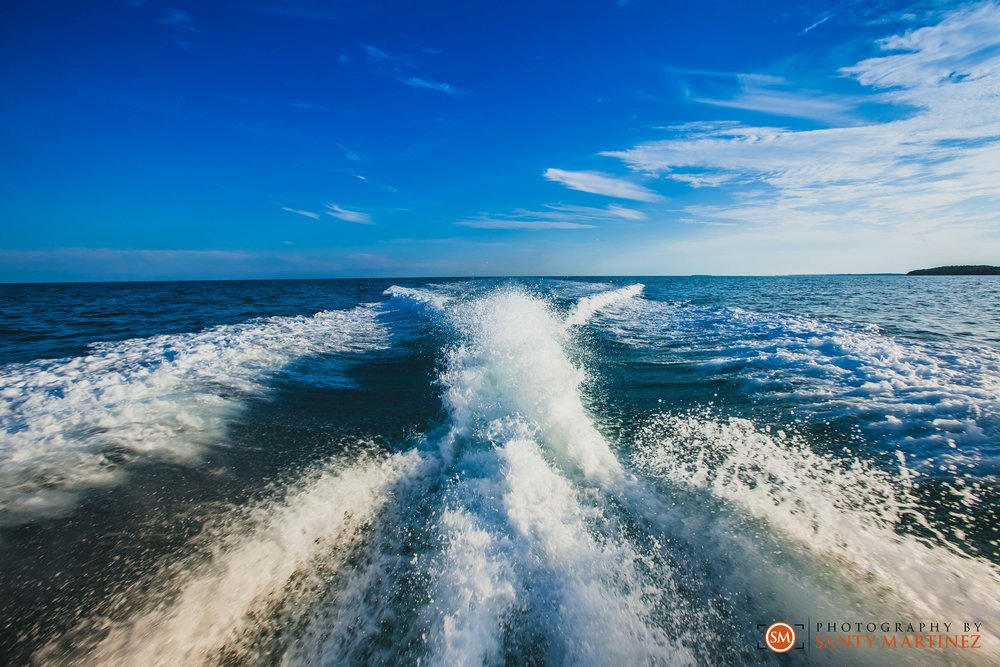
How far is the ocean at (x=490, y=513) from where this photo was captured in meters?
2.32

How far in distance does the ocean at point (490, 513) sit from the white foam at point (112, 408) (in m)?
0.04

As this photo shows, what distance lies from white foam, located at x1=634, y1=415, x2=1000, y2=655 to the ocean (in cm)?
2

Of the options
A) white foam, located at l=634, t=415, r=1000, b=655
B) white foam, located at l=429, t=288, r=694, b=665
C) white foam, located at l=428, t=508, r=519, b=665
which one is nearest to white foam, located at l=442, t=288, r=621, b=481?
white foam, located at l=429, t=288, r=694, b=665

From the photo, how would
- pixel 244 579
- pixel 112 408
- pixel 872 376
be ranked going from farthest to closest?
pixel 872 376, pixel 112 408, pixel 244 579

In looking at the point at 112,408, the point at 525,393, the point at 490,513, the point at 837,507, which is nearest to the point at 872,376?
the point at 837,507

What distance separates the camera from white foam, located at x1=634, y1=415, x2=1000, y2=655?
2.55 meters

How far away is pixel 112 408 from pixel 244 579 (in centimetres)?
463

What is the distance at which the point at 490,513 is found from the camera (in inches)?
132

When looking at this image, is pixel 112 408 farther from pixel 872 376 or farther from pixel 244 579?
pixel 872 376

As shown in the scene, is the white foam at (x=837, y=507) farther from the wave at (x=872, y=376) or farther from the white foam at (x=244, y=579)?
the white foam at (x=244, y=579)

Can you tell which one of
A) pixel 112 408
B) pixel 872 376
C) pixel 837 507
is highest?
pixel 112 408

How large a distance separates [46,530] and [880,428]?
350 inches

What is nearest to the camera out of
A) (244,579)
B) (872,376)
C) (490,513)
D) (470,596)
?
(470,596)

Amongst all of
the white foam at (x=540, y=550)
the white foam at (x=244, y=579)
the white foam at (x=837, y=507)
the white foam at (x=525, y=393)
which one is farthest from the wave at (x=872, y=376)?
the white foam at (x=244, y=579)
